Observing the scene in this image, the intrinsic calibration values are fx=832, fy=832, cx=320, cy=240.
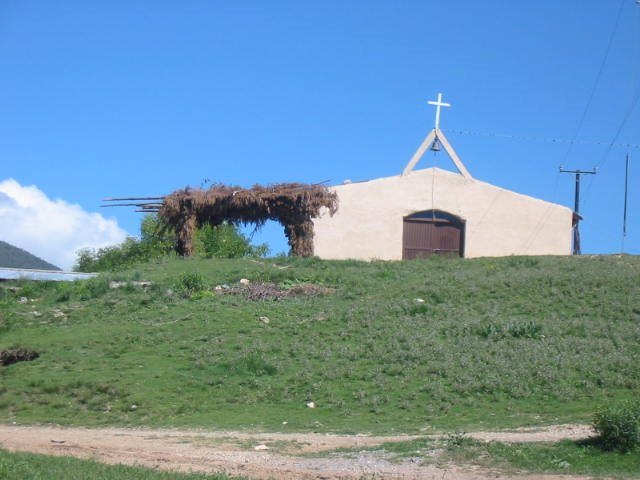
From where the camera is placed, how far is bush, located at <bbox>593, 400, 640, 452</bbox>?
32.3ft

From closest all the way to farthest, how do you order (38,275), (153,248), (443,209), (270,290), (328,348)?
(328,348) → (270,290) → (38,275) → (443,209) → (153,248)

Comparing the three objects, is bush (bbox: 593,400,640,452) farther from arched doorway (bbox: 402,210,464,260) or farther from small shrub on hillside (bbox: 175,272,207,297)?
arched doorway (bbox: 402,210,464,260)

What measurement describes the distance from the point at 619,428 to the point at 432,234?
75.8ft

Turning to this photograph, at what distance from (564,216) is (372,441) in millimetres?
23677

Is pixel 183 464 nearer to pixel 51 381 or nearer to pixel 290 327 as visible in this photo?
pixel 51 381

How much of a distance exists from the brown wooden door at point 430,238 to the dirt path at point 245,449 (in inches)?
801

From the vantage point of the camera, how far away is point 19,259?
45.9 metres

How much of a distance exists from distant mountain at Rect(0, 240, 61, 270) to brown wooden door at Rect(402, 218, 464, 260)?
21394 millimetres

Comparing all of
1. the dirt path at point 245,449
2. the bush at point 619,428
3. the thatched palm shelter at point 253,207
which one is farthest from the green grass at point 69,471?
the thatched palm shelter at point 253,207

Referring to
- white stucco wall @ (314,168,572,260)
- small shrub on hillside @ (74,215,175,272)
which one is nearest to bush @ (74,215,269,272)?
small shrub on hillside @ (74,215,175,272)

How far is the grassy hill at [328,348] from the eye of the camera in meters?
14.2

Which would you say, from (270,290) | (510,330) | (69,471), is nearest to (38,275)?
(270,290)

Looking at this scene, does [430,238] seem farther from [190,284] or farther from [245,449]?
[245,449]

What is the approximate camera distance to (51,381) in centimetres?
1600
